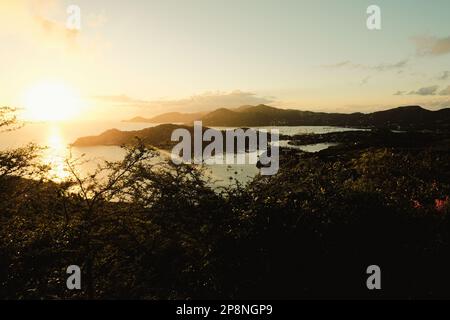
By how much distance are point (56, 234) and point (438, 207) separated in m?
12.1

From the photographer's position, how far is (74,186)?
46.3 ft

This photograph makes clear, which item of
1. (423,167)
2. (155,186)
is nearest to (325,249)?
(155,186)

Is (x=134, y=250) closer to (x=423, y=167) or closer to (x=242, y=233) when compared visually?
(x=242, y=233)

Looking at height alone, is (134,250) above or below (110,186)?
below

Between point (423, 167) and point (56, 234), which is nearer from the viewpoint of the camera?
point (56, 234)

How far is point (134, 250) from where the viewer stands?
1274cm

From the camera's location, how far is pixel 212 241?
34.6 ft

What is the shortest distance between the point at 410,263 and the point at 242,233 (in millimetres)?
4893

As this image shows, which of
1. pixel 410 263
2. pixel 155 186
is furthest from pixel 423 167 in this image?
pixel 155 186

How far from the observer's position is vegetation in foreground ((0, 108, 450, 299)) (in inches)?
399

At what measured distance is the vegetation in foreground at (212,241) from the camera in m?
10.1
